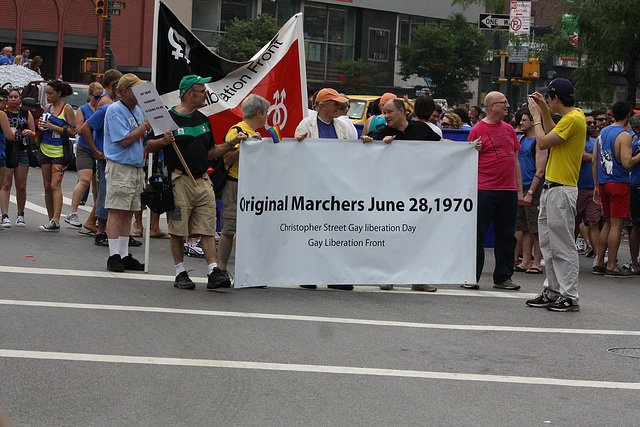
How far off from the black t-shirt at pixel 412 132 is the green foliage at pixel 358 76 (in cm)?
4195

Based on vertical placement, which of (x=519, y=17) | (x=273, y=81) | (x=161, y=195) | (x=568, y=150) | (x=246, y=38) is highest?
(x=246, y=38)

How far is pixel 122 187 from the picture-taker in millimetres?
9586

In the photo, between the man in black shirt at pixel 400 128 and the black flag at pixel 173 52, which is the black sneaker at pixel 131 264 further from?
the man in black shirt at pixel 400 128

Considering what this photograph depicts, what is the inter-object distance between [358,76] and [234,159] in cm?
4369

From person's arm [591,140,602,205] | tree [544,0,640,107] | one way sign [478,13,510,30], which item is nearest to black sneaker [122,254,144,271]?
person's arm [591,140,602,205]

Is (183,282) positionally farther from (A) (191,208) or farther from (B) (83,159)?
(B) (83,159)

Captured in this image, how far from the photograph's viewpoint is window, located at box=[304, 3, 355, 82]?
176 ft

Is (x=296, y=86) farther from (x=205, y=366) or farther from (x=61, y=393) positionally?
(x=61, y=393)

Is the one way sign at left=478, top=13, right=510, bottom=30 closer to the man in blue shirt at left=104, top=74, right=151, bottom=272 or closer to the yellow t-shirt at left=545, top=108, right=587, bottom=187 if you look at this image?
the yellow t-shirt at left=545, top=108, right=587, bottom=187

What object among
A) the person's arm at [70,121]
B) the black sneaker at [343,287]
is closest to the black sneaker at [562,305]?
the black sneaker at [343,287]

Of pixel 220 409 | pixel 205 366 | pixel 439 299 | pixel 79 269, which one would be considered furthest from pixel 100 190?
pixel 220 409

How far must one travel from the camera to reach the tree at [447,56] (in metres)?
50.1

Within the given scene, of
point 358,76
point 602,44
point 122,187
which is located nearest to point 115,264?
point 122,187

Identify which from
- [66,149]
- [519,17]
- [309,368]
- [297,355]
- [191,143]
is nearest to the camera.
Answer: [309,368]
